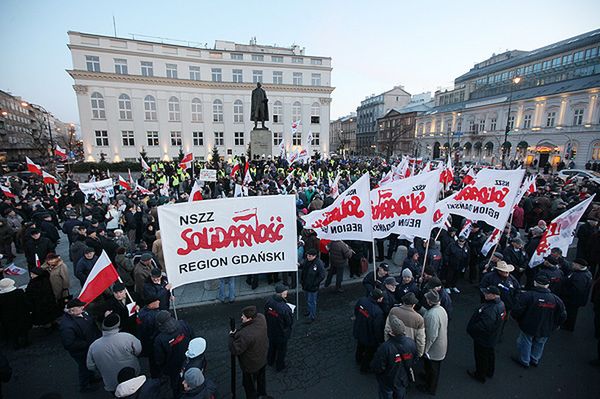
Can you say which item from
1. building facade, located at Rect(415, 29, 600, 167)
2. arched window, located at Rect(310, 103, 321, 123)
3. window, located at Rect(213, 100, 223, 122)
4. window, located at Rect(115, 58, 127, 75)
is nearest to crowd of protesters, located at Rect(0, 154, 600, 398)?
building facade, located at Rect(415, 29, 600, 167)

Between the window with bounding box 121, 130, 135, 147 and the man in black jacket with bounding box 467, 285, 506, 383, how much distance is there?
45.8m

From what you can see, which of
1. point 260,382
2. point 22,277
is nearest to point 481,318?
point 260,382

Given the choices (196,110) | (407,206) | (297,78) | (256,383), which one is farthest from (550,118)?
(256,383)

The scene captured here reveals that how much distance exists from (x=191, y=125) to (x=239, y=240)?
139 feet

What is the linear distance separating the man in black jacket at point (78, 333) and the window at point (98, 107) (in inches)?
1703

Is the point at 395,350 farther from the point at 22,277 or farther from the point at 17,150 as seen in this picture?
the point at 17,150

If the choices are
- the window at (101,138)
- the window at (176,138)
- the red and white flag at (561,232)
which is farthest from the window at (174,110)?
the red and white flag at (561,232)

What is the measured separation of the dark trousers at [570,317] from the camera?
226 inches

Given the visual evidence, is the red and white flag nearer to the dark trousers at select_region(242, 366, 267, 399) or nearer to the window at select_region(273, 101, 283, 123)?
the dark trousers at select_region(242, 366, 267, 399)

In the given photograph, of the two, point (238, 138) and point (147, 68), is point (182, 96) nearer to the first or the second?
point (147, 68)

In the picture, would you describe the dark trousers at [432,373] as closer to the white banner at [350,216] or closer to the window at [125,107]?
the white banner at [350,216]

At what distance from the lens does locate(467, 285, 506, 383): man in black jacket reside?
4.34 metres

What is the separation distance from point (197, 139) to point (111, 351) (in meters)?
43.4

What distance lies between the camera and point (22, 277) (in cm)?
844
